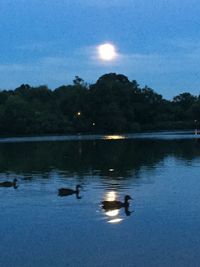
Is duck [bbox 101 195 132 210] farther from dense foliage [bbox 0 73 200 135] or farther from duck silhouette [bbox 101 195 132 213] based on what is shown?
dense foliage [bbox 0 73 200 135]

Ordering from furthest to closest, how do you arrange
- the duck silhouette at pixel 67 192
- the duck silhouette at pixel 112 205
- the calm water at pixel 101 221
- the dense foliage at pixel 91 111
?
the dense foliage at pixel 91 111
the duck silhouette at pixel 67 192
the duck silhouette at pixel 112 205
the calm water at pixel 101 221

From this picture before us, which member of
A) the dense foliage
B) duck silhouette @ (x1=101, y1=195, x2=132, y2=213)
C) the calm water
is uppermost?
the dense foliage

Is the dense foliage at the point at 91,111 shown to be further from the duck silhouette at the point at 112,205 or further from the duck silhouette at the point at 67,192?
the duck silhouette at the point at 112,205

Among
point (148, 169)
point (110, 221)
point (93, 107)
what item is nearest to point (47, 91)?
point (93, 107)

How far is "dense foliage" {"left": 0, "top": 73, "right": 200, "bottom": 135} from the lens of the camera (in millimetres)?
121375

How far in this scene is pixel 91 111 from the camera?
130625 millimetres

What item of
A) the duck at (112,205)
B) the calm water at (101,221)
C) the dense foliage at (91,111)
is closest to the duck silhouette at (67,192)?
the calm water at (101,221)

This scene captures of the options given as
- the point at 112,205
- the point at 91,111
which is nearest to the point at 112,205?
the point at 112,205

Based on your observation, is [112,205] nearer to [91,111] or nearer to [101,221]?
[101,221]

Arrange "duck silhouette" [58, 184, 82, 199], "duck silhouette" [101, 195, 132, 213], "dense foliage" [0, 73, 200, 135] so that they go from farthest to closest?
"dense foliage" [0, 73, 200, 135]
"duck silhouette" [58, 184, 82, 199]
"duck silhouette" [101, 195, 132, 213]

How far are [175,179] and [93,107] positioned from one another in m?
101

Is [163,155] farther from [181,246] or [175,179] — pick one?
[181,246]

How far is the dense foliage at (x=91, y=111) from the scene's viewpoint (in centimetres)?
12138

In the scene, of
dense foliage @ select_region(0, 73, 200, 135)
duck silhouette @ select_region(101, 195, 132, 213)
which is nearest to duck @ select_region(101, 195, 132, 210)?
duck silhouette @ select_region(101, 195, 132, 213)
